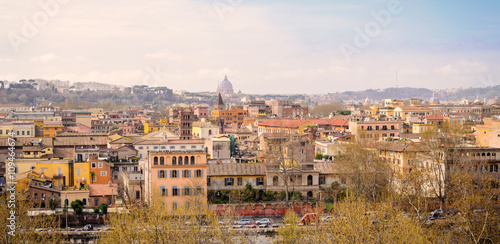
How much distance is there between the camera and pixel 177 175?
29.5 meters

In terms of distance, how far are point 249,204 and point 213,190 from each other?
7.28ft

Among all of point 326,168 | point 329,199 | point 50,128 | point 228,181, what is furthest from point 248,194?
point 50,128

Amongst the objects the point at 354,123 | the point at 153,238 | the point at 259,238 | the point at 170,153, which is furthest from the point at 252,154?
the point at 153,238

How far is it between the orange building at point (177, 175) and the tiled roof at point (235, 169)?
7.33ft

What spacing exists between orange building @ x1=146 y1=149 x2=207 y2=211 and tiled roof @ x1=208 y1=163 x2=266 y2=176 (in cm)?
224

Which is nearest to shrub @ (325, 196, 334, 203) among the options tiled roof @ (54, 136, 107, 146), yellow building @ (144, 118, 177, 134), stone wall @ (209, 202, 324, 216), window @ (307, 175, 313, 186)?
window @ (307, 175, 313, 186)

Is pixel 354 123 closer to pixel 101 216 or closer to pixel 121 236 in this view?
pixel 101 216

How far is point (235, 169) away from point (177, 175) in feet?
13.4

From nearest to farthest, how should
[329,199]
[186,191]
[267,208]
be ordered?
[186,191] < [267,208] < [329,199]

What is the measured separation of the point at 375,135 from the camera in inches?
1964

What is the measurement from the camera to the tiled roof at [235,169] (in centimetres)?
3203

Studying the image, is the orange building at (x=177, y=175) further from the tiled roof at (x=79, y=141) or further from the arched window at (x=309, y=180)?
the tiled roof at (x=79, y=141)

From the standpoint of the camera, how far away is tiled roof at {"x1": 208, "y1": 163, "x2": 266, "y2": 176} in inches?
1261

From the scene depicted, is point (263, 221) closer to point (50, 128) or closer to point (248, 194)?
point (248, 194)
